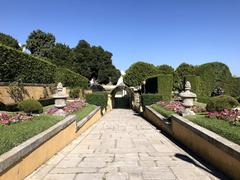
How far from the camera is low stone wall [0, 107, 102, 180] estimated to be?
4.34 meters

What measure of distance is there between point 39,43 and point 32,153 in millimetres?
51661

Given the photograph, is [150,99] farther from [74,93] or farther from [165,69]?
[165,69]

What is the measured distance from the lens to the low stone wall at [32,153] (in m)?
4.34

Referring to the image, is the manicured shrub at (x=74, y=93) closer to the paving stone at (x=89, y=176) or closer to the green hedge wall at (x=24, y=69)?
the green hedge wall at (x=24, y=69)

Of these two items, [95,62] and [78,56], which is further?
[95,62]

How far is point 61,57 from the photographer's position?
164 ft

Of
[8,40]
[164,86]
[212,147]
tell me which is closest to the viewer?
[212,147]

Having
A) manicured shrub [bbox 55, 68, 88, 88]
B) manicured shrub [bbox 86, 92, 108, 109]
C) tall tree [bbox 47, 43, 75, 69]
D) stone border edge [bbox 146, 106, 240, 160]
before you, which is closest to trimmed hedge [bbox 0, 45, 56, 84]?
manicured shrub [bbox 55, 68, 88, 88]

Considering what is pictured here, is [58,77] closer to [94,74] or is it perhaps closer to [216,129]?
[216,129]

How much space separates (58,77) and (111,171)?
70.5 ft

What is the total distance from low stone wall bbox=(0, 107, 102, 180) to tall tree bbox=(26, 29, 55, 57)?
4724cm

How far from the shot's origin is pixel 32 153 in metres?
5.52

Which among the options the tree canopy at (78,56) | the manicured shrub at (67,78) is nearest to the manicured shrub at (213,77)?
the manicured shrub at (67,78)

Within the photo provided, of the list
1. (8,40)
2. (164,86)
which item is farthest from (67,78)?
(8,40)
